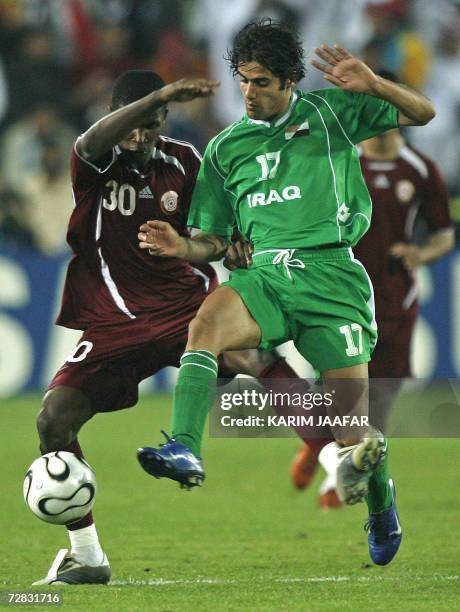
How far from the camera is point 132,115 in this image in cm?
545

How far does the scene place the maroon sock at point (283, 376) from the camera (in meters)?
6.14

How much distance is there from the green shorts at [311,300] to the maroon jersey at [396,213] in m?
2.66

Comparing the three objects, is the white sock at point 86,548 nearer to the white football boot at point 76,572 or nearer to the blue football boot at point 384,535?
the white football boot at point 76,572

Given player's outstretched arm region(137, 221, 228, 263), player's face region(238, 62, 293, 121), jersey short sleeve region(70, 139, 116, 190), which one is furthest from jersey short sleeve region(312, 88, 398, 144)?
jersey short sleeve region(70, 139, 116, 190)

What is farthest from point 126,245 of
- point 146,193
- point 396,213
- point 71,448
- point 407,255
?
point 396,213

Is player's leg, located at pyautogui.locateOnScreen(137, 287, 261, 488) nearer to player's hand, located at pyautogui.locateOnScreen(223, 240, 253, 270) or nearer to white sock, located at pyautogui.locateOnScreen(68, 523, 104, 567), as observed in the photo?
player's hand, located at pyautogui.locateOnScreen(223, 240, 253, 270)

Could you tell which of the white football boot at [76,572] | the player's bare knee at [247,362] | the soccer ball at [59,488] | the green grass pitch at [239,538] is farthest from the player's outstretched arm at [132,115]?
the green grass pitch at [239,538]

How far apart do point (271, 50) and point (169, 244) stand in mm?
905

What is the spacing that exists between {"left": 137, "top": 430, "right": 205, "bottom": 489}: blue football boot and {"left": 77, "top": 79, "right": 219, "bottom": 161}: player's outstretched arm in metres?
1.36

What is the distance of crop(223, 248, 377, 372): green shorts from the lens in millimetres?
5402

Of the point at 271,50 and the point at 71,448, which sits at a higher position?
the point at 271,50

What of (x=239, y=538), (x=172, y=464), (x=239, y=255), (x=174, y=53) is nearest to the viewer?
(x=172, y=464)

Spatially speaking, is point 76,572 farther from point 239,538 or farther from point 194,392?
point 239,538

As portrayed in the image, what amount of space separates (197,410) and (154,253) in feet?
2.50
